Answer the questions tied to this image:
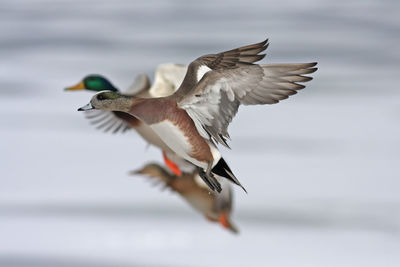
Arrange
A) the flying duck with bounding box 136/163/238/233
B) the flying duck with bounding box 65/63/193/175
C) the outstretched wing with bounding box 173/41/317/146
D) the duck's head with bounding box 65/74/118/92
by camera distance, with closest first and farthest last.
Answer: the outstretched wing with bounding box 173/41/317/146
the flying duck with bounding box 136/163/238/233
the flying duck with bounding box 65/63/193/175
the duck's head with bounding box 65/74/118/92

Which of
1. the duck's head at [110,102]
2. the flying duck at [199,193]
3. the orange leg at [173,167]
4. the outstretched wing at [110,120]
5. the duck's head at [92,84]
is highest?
the duck's head at [92,84]

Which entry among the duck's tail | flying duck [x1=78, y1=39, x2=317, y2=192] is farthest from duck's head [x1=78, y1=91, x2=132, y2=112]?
the duck's tail

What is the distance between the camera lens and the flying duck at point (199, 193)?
2.92m

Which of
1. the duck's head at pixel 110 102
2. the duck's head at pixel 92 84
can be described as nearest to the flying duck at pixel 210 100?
the duck's head at pixel 110 102

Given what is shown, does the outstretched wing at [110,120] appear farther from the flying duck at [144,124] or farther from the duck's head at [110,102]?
the duck's head at [110,102]

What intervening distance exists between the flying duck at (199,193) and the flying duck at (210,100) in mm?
1035

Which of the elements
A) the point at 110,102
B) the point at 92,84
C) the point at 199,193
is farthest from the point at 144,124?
the point at 110,102

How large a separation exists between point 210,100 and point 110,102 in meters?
0.20

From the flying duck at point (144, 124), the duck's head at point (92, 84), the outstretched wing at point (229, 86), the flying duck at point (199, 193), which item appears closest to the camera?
the outstretched wing at point (229, 86)

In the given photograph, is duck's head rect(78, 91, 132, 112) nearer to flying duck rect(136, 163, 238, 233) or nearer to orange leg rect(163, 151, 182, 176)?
flying duck rect(136, 163, 238, 233)

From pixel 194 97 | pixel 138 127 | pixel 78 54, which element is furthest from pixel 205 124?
pixel 78 54

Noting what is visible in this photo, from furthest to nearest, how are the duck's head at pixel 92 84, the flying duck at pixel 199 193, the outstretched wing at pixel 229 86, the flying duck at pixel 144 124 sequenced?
1. the duck's head at pixel 92 84
2. the flying duck at pixel 144 124
3. the flying duck at pixel 199 193
4. the outstretched wing at pixel 229 86

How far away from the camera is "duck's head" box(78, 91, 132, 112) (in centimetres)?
165

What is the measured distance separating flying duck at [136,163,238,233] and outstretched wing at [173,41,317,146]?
1040mm
